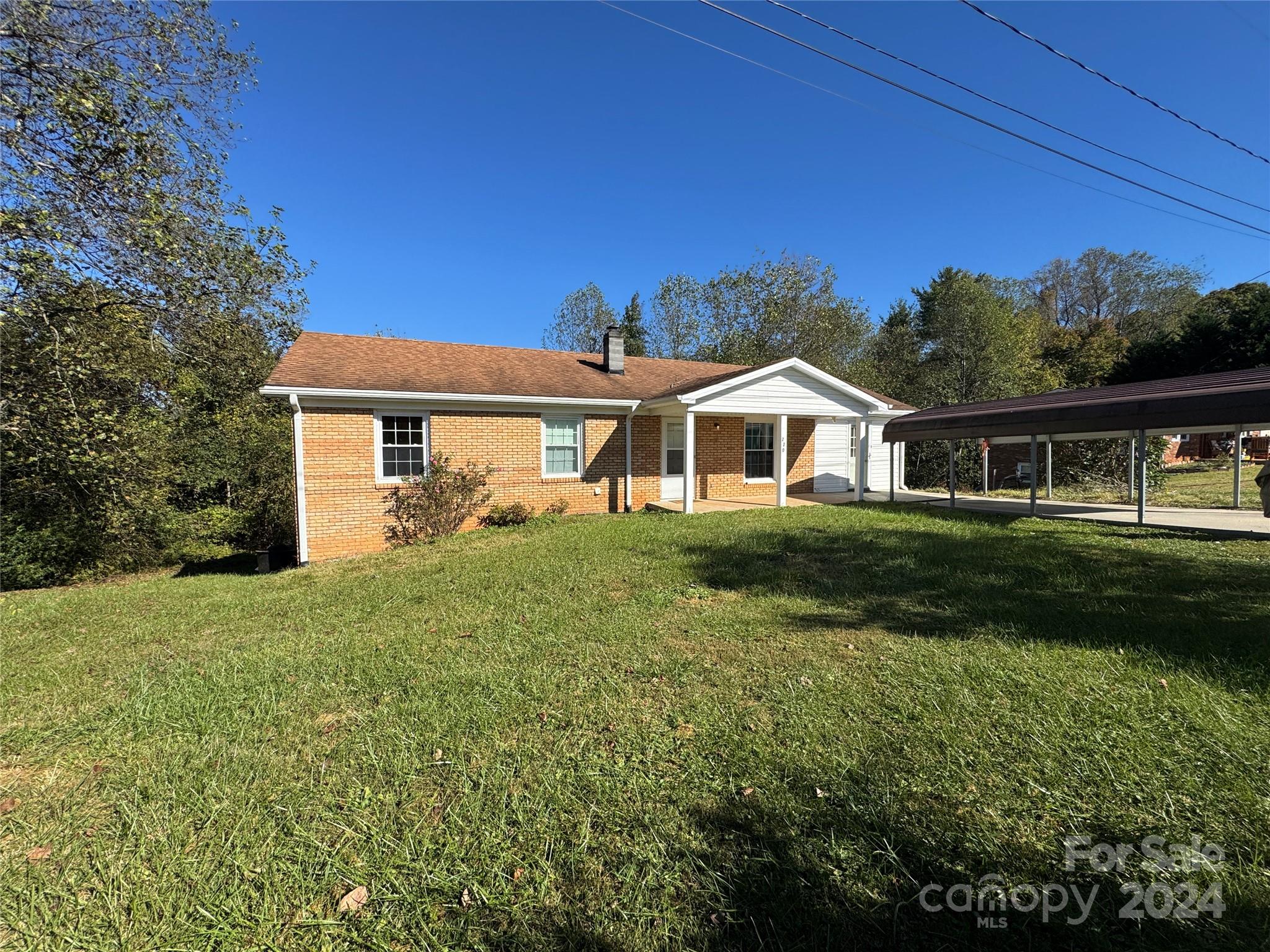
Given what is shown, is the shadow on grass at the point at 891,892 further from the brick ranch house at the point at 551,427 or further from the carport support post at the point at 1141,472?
the carport support post at the point at 1141,472

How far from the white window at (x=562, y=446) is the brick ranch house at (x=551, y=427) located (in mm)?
32

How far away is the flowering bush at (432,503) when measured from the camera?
1084cm

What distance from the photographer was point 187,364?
541 inches

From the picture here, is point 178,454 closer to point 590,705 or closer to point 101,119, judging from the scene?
point 101,119

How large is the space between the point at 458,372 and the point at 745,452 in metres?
8.24

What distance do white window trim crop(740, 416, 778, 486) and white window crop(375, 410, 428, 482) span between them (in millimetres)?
8593

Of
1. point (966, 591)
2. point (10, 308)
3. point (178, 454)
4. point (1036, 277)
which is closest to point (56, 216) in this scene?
point (10, 308)

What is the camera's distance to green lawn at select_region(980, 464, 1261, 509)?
12914 mm

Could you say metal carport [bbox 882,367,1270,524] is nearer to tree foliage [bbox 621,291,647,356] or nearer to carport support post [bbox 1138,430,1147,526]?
carport support post [bbox 1138,430,1147,526]

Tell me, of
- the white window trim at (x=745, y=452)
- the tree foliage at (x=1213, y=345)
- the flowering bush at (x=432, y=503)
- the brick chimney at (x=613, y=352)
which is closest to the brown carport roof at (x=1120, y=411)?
the white window trim at (x=745, y=452)

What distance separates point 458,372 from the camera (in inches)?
488

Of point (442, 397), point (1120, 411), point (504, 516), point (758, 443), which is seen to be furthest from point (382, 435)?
point (1120, 411)

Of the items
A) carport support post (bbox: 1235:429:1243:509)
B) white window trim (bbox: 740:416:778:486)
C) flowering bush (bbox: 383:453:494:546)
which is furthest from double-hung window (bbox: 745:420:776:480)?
carport support post (bbox: 1235:429:1243:509)

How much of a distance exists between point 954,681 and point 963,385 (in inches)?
1131
